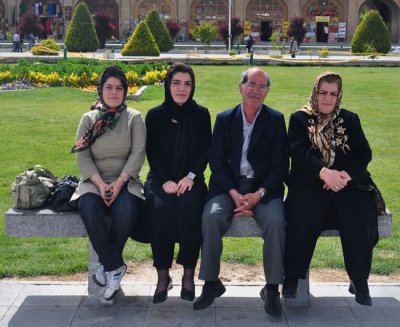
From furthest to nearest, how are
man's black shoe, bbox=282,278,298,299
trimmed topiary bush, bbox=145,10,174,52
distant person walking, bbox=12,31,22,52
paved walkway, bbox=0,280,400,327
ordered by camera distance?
distant person walking, bbox=12,31,22,52
trimmed topiary bush, bbox=145,10,174,52
man's black shoe, bbox=282,278,298,299
paved walkway, bbox=0,280,400,327

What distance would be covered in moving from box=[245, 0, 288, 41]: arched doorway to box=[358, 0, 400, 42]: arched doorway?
17.0 ft

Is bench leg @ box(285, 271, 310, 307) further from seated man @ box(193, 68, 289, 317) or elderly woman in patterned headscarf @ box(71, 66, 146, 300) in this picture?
elderly woman in patterned headscarf @ box(71, 66, 146, 300)

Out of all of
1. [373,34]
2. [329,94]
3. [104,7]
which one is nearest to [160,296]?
[329,94]

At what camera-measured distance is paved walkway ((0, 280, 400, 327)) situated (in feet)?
12.4

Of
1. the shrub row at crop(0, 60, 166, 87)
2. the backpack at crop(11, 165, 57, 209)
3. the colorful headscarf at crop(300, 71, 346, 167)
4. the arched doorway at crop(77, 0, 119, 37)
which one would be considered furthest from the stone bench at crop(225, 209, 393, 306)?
the arched doorway at crop(77, 0, 119, 37)

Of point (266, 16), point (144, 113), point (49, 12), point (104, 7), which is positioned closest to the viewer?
point (144, 113)

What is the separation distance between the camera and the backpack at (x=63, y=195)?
4055 mm

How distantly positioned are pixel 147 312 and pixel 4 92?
12.5 m

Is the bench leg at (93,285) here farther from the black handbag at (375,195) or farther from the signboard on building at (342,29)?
the signboard on building at (342,29)

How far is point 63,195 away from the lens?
4078 millimetres

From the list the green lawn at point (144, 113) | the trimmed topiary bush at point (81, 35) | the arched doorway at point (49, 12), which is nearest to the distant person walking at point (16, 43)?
the trimmed topiary bush at point (81, 35)

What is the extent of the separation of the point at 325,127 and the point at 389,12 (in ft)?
150

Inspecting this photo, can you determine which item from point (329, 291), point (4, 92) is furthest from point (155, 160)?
point (4, 92)

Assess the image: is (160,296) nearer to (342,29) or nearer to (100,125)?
(100,125)
